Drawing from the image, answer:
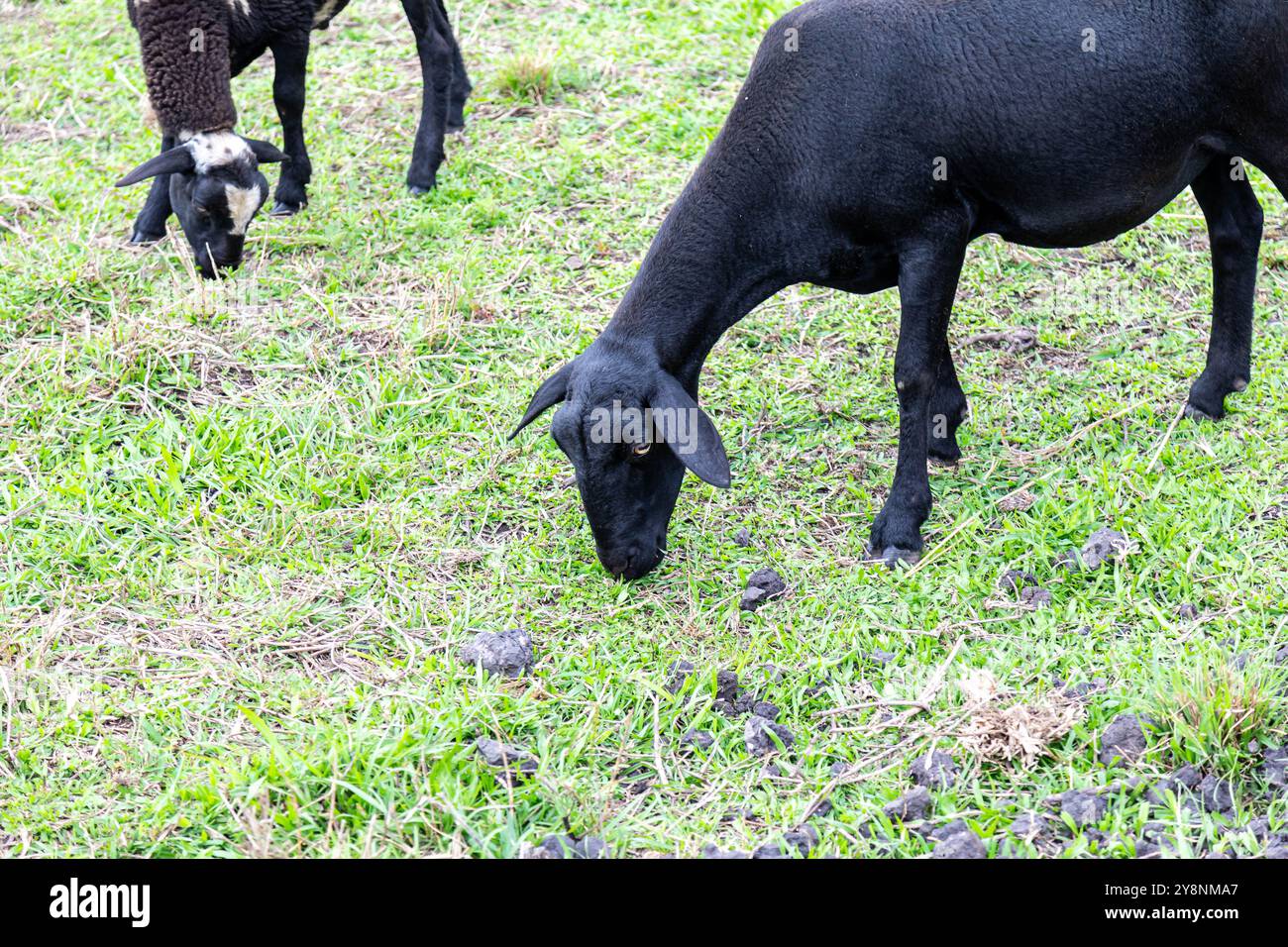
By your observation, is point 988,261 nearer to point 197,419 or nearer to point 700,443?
point 700,443

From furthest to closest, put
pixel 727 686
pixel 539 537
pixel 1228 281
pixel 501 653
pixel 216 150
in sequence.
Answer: pixel 216 150 → pixel 1228 281 → pixel 539 537 → pixel 501 653 → pixel 727 686

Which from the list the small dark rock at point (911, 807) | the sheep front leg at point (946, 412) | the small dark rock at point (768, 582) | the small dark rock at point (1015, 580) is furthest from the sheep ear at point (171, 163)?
the small dark rock at point (911, 807)

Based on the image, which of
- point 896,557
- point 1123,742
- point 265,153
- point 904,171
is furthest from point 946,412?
point 265,153

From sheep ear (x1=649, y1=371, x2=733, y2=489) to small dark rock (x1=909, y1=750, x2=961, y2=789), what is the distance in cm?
114

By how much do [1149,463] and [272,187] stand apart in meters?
5.19

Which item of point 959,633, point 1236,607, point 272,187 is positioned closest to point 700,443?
point 959,633

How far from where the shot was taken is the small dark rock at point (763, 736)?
4.50 metres

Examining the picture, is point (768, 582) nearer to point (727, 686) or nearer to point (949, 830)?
point (727, 686)

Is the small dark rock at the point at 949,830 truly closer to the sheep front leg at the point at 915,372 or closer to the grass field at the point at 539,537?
the grass field at the point at 539,537

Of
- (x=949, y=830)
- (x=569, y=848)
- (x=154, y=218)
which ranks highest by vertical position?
(x=154, y=218)

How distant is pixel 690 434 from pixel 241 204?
3.58 meters

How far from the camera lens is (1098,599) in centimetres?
503

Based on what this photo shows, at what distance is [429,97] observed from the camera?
807cm

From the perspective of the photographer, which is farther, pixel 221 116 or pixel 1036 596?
pixel 221 116
